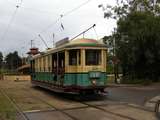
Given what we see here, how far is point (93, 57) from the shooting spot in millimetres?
20734

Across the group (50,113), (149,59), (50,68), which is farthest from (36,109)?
(149,59)

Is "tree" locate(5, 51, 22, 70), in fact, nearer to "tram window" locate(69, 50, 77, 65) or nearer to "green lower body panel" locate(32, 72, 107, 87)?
"tram window" locate(69, 50, 77, 65)

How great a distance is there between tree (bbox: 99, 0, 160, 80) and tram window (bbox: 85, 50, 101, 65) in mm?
15940

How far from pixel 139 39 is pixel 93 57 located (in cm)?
1641

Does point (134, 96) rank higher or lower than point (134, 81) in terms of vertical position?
lower

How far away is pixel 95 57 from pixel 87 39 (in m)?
1.15

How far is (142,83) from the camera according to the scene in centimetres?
3694

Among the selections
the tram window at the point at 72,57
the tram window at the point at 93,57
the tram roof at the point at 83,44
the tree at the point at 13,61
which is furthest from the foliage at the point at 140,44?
the tree at the point at 13,61

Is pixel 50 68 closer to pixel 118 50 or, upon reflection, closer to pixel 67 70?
pixel 67 70

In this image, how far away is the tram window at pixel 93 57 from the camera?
20562 millimetres

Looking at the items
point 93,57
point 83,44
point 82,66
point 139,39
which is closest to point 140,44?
point 139,39

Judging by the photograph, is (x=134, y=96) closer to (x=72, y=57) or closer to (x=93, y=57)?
(x=93, y=57)

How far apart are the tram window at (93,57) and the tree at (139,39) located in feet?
52.3

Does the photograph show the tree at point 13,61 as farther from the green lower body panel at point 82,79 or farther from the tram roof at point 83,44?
the green lower body panel at point 82,79
